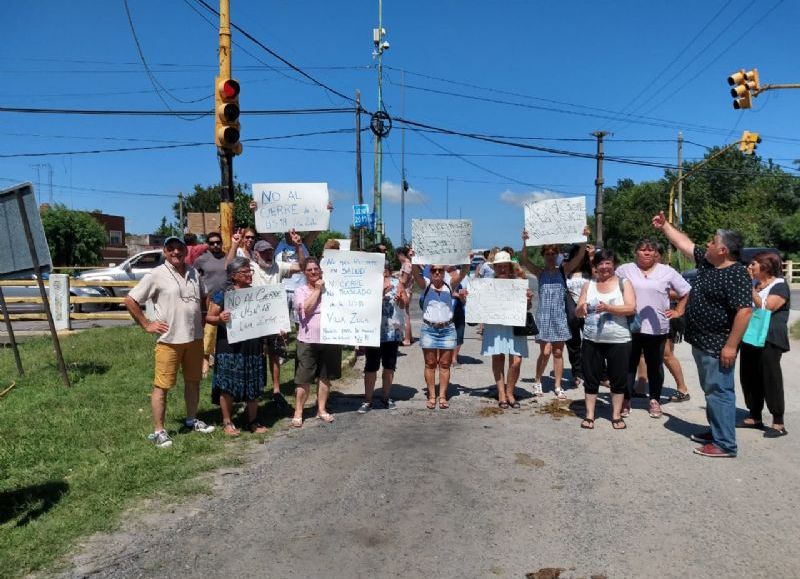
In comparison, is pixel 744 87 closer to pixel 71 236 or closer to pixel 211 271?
pixel 211 271

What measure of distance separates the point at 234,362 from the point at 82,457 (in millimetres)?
1489

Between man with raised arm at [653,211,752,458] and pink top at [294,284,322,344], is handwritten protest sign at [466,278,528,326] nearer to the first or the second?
pink top at [294,284,322,344]

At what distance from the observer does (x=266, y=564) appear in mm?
3473

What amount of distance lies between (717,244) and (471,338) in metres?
8.24

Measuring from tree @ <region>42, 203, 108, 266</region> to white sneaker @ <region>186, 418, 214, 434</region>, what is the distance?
4020 centimetres

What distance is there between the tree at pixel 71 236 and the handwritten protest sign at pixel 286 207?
130 ft

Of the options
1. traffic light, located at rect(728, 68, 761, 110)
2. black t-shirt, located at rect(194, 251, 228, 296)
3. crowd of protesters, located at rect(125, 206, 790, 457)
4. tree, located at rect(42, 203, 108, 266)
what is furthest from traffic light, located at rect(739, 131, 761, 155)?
tree, located at rect(42, 203, 108, 266)

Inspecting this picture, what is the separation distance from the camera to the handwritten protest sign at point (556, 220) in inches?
271

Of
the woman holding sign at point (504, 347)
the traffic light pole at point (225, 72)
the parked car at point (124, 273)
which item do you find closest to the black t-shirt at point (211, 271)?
the traffic light pole at point (225, 72)

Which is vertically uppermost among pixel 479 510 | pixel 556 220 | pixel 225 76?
pixel 225 76

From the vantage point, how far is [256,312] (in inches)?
236

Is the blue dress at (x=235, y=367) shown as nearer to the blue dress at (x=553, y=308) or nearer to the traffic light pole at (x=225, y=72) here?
the traffic light pole at (x=225, y=72)

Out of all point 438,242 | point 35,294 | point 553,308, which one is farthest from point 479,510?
point 35,294

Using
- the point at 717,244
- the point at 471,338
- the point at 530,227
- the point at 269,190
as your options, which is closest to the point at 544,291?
the point at 530,227
